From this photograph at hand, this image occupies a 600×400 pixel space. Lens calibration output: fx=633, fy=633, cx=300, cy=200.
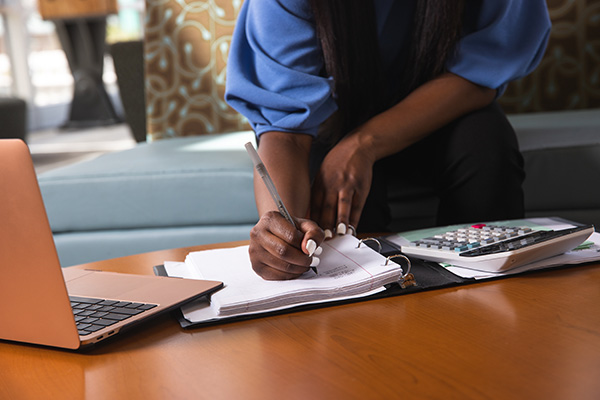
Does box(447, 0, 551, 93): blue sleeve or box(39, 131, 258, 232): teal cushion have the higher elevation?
box(447, 0, 551, 93): blue sleeve

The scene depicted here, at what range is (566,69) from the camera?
161 centimetres

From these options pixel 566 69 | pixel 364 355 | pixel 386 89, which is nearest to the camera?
pixel 364 355

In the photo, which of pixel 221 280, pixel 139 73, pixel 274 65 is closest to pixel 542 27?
pixel 274 65

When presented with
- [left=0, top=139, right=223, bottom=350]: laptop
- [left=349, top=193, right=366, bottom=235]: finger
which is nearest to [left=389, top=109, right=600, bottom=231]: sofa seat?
[left=349, top=193, right=366, bottom=235]: finger

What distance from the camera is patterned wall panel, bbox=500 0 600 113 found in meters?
1.59

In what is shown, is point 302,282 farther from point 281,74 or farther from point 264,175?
point 281,74

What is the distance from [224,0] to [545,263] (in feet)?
4.20

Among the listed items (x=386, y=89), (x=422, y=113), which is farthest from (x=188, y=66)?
(x=422, y=113)

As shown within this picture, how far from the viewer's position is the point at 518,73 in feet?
3.12

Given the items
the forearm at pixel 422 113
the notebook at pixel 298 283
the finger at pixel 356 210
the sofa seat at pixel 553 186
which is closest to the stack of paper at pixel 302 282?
the notebook at pixel 298 283

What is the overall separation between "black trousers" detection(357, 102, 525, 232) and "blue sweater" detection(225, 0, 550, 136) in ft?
0.25

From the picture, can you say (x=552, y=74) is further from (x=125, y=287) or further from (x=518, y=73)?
(x=125, y=287)

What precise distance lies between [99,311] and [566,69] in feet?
4.76

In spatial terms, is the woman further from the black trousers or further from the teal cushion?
the teal cushion
